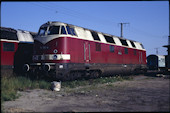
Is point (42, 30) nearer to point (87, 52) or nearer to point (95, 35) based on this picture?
point (87, 52)

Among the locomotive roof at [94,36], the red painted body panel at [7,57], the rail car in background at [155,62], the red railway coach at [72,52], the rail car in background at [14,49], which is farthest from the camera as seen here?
the rail car in background at [155,62]

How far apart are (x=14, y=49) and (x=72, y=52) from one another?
4387 mm

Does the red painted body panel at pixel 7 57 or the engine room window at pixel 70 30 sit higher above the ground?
the engine room window at pixel 70 30

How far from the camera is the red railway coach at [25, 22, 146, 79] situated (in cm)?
1155

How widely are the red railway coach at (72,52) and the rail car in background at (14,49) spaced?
5.43 ft

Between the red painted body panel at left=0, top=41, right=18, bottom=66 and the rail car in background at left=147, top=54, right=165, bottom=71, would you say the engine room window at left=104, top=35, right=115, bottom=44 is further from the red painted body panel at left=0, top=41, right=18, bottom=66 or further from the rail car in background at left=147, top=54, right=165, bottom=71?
the rail car in background at left=147, top=54, right=165, bottom=71

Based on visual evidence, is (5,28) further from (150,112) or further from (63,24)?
(150,112)

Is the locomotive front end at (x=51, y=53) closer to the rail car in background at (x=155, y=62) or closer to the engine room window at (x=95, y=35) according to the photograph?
the engine room window at (x=95, y=35)

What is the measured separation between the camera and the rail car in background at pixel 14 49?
1253cm

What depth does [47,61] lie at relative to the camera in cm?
1174

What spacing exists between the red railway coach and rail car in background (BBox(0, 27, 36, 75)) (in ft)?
5.43

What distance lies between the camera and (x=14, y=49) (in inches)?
522

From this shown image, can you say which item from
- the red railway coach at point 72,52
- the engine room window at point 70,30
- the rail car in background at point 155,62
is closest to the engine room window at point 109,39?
the red railway coach at point 72,52

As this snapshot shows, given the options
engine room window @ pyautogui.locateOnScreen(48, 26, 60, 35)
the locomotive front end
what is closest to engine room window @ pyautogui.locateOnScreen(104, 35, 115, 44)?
the locomotive front end
